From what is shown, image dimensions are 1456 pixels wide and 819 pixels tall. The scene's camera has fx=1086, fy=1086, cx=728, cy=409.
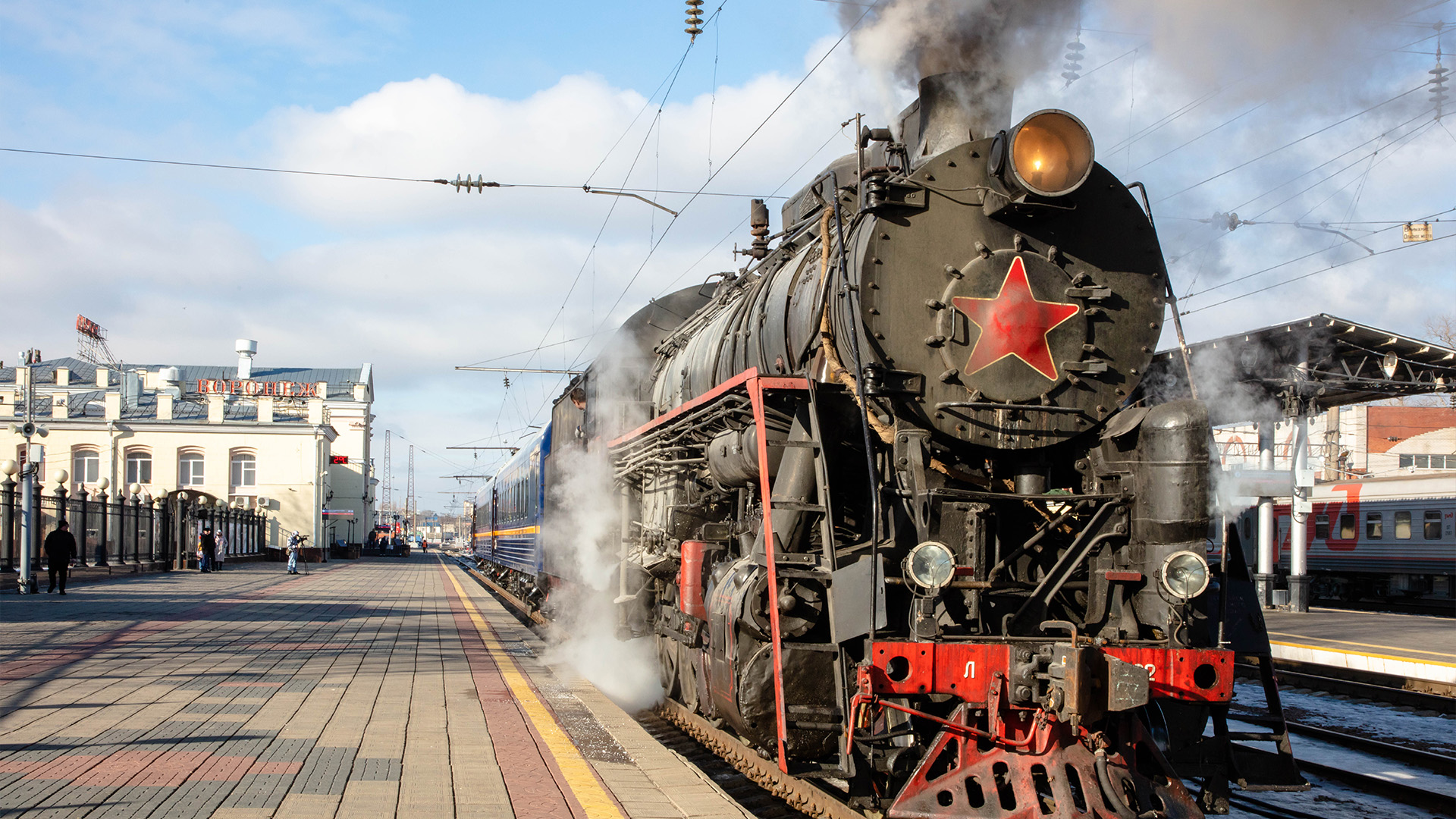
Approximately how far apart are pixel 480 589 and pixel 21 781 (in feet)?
76.8

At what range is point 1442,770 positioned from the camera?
795 cm

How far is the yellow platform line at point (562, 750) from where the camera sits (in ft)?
16.9

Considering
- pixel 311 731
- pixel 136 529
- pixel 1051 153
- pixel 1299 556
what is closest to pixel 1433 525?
pixel 1299 556

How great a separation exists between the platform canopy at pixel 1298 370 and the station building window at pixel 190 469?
4999 centimetres

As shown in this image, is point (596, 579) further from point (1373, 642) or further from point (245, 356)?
point (245, 356)

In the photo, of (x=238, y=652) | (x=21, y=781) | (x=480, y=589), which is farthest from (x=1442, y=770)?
(x=480, y=589)

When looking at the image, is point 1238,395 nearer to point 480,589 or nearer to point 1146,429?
point 1146,429

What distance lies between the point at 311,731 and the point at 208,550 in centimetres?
2917

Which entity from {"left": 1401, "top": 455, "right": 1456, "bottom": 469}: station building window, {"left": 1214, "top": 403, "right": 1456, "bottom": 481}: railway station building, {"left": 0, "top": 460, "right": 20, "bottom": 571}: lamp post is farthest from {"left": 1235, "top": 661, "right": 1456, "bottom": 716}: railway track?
{"left": 1401, "top": 455, "right": 1456, "bottom": 469}: station building window

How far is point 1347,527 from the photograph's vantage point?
1021 inches

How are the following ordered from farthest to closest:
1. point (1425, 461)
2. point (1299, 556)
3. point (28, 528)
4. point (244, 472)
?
point (244, 472) < point (1425, 461) < point (1299, 556) < point (28, 528)

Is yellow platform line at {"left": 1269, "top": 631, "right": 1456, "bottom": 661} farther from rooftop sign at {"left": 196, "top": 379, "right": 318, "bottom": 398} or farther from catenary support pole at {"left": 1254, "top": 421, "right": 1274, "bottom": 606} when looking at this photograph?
rooftop sign at {"left": 196, "top": 379, "right": 318, "bottom": 398}

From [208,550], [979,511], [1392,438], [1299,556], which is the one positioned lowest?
[208,550]

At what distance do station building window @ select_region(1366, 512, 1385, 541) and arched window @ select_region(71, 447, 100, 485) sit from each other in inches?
2005
